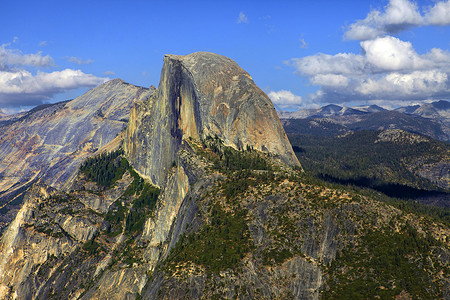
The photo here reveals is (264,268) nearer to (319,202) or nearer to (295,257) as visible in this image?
(295,257)

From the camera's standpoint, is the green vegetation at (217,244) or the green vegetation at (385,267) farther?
the green vegetation at (217,244)

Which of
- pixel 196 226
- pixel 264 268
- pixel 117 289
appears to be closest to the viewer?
pixel 264 268

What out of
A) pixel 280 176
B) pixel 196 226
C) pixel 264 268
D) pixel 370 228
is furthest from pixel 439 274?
pixel 196 226

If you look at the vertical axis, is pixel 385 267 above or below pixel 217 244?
below

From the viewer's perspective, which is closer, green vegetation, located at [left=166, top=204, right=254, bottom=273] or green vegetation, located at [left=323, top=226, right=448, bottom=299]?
green vegetation, located at [left=323, top=226, right=448, bottom=299]
